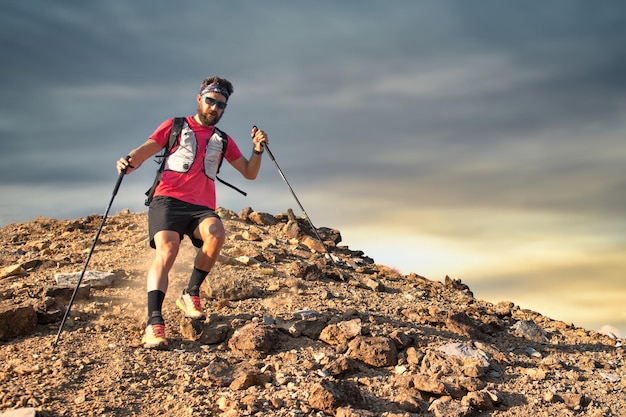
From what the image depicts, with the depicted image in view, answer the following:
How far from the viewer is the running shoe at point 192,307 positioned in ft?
22.2

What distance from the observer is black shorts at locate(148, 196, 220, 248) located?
22.0ft

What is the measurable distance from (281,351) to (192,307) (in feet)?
3.96

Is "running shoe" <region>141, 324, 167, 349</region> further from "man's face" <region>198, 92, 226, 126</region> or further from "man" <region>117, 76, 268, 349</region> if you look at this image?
"man's face" <region>198, 92, 226, 126</region>

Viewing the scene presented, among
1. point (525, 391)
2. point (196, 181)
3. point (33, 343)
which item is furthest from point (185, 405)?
point (525, 391)

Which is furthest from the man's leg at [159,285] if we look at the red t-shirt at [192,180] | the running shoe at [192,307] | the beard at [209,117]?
the beard at [209,117]

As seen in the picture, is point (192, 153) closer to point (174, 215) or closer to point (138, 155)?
point (138, 155)

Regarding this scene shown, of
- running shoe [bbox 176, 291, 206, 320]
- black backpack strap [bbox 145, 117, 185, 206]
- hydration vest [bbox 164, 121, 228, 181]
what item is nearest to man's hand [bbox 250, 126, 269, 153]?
hydration vest [bbox 164, 121, 228, 181]

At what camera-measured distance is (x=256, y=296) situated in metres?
7.88

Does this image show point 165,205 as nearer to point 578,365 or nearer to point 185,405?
point 185,405

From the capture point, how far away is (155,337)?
626cm

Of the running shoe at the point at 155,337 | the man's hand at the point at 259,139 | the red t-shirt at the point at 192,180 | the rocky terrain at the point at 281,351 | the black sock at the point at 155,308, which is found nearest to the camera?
the rocky terrain at the point at 281,351

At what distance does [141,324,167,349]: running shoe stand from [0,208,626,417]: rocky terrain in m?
0.08

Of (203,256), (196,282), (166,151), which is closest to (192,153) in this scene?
(166,151)

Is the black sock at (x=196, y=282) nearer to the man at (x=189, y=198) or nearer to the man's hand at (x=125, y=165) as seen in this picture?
the man at (x=189, y=198)
